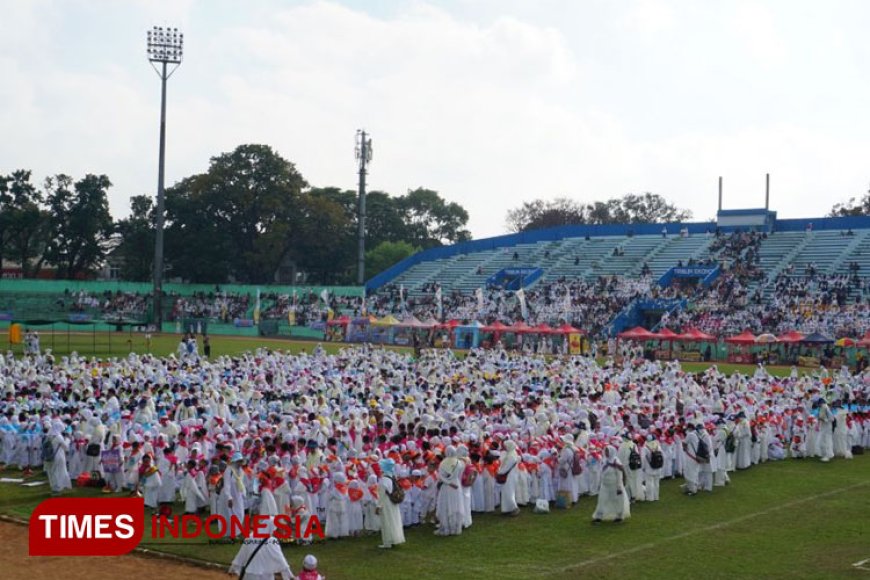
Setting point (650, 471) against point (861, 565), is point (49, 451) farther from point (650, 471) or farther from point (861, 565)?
point (861, 565)

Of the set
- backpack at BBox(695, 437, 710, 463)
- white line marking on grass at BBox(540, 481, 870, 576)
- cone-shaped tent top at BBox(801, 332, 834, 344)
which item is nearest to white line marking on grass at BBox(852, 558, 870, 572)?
white line marking on grass at BBox(540, 481, 870, 576)

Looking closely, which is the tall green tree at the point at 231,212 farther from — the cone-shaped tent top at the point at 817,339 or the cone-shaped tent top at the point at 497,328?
the cone-shaped tent top at the point at 817,339

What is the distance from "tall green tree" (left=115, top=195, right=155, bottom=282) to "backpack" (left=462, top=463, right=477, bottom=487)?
67.8 m

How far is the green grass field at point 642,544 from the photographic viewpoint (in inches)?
524

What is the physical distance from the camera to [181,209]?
79.0 metres

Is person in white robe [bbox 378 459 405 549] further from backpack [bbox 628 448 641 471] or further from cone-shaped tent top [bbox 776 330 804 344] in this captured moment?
cone-shaped tent top [bbox 776 330 804 344]

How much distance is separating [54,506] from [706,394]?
16.6 meters

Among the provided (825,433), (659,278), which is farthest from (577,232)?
(825,433)

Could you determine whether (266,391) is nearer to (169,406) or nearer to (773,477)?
(169,406)

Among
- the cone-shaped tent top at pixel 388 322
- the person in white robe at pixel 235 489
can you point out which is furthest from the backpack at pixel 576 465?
the cone-shaped tent top at pixel 388 322

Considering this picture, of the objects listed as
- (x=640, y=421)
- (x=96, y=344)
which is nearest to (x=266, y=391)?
(x=640, y=421)

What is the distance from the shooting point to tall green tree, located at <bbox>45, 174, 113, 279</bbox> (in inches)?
2987

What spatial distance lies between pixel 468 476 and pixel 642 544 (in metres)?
2.86

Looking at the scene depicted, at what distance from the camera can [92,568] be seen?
13.4 m
